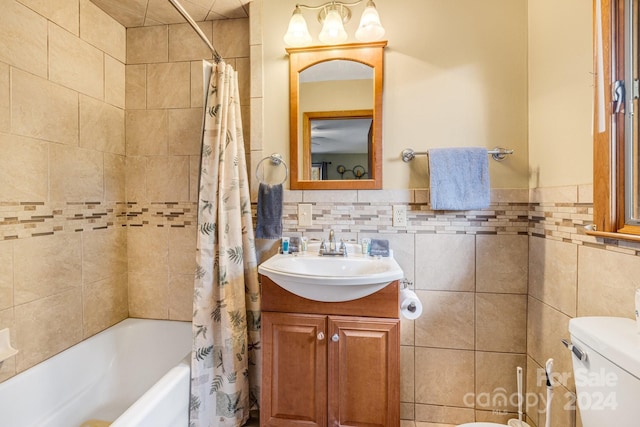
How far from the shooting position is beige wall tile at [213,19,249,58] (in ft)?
5.83

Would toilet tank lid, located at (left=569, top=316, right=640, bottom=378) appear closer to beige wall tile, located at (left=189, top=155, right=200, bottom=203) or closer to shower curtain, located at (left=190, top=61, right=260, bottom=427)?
shower curtain, located at (left=190, top=61, right=260, bottom=427)

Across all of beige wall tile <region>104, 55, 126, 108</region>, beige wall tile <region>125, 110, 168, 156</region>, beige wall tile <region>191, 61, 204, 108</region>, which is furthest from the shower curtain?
beige wall tile <region>104, 55, 126, 108</region>

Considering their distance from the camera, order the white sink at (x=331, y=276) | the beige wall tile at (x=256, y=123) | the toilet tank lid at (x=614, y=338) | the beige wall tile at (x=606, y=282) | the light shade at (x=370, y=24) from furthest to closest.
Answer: the beige wall tile at (x=256, y=123), the light shade at (x=370, y=24), the white sink at (x=331, y=276), the beige wall tile at (x=606, y=282), the toilet tank lid at (x=614, y=338)

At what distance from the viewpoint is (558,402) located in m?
1.26

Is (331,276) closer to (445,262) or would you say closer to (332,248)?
(332,248)

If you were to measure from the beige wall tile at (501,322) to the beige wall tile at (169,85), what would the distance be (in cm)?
221

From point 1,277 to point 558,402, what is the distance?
257 cm

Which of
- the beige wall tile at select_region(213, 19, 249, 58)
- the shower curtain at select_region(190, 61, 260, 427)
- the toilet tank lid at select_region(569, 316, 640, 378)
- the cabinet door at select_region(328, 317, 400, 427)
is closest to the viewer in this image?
the toilet tank lid at select_region(569, 316, 640, 378)

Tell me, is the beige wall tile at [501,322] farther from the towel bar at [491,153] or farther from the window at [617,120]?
the towel bar at [491,153]

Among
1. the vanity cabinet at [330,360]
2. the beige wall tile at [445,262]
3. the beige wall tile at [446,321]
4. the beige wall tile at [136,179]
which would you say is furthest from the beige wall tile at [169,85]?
the beige wall tile at [446,321]

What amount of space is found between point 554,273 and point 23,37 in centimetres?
276

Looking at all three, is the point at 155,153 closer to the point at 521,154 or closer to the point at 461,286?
the point at 461,286

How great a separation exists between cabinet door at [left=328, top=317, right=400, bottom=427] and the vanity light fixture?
1.48m

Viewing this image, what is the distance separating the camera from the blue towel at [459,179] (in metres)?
1.47
